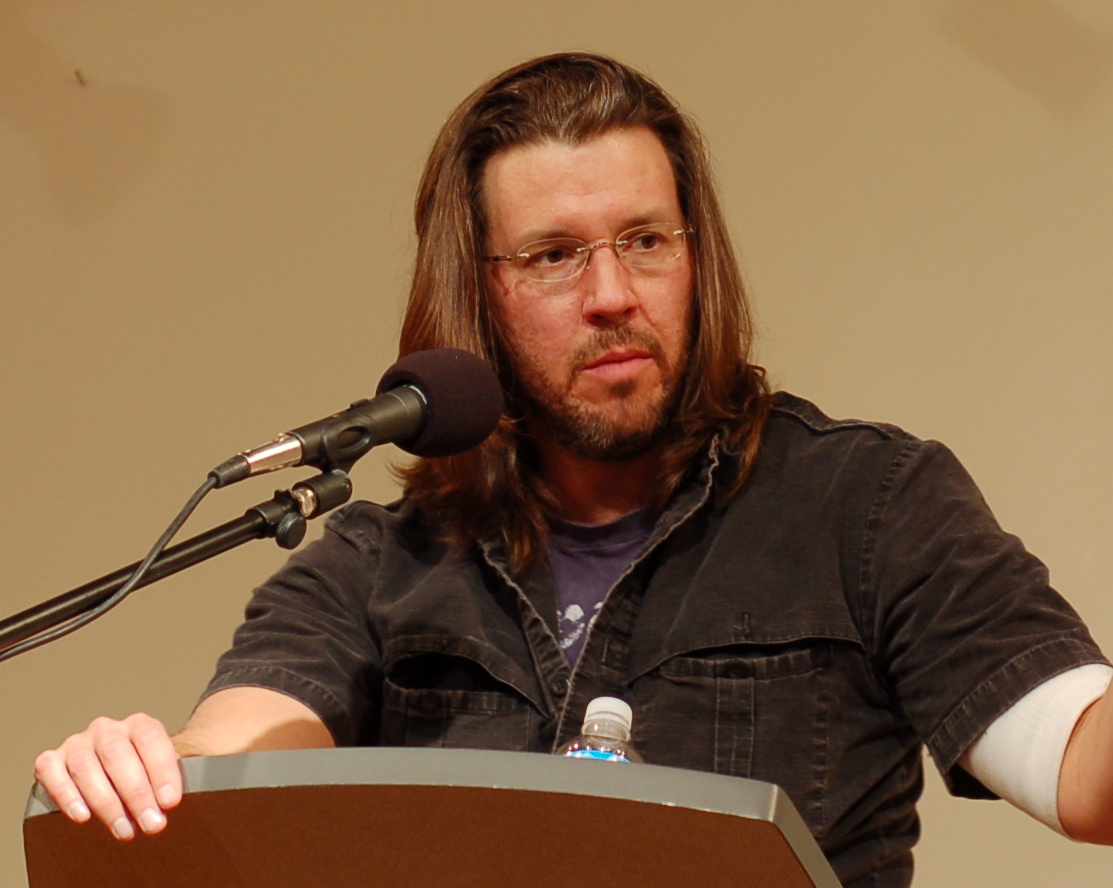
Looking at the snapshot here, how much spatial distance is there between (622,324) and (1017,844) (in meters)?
0.98

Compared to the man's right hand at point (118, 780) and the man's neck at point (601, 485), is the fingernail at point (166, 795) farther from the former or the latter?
the man's neck at point (601, 485)

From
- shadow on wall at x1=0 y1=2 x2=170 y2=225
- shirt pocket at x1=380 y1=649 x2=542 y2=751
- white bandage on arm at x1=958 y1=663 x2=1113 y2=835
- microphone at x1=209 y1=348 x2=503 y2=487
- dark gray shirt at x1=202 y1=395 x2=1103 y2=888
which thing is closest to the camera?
microphone at x1=209 y1=348 x2=503 y2=487

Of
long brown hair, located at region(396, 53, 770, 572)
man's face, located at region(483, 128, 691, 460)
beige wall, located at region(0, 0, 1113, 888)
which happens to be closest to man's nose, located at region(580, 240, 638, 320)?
man's face, located at region(483, 128, 691, 460)

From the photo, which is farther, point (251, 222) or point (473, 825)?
point (251, 222)

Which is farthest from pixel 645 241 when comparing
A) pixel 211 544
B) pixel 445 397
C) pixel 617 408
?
pixel 211 544

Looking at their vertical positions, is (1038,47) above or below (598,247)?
above

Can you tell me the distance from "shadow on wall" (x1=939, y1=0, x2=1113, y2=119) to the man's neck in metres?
0.92

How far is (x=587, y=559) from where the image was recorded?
62.1 inches

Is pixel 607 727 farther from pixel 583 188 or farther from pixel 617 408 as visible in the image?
pixel 583 188

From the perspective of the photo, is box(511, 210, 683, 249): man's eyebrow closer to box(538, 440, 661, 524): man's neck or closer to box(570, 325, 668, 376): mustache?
box(570, 325, 668, 376): mustache

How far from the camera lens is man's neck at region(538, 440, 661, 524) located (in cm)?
160

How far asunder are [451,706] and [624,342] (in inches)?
16.2

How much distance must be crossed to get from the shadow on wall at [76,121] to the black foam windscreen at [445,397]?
1.68 metres

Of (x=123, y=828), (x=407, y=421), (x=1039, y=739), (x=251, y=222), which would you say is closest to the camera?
(x=123, y=828)
